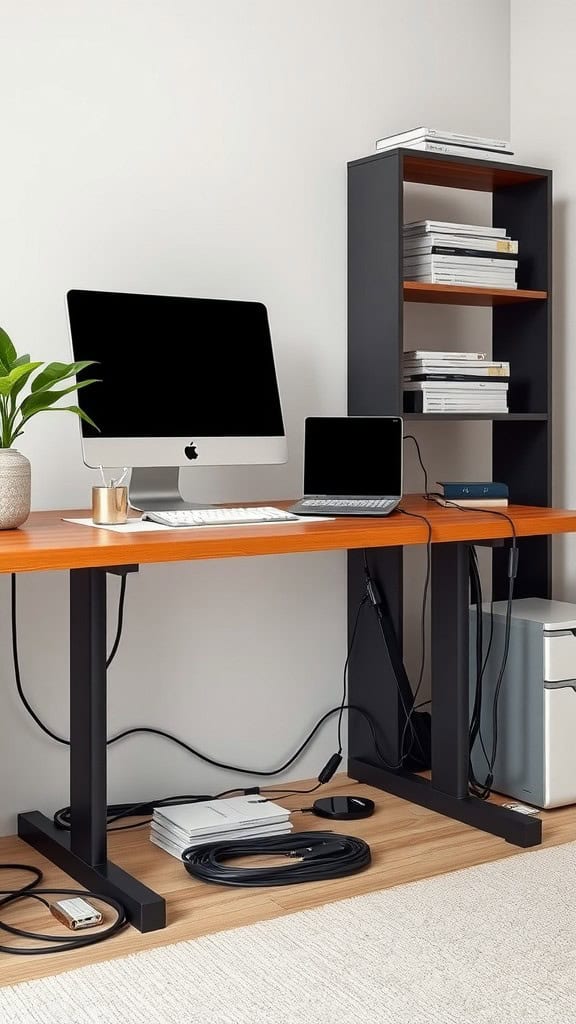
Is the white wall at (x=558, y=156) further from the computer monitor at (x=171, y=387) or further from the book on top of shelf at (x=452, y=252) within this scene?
the computer monitor at (x=171, y=387)

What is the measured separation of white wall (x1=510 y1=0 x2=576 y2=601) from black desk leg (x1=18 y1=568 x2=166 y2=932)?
1695 mm

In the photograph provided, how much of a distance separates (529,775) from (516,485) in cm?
89

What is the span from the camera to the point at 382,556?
3104 millimetres

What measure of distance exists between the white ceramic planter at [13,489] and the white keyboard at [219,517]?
267 mm

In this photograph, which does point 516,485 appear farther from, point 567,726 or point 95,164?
point 95,164

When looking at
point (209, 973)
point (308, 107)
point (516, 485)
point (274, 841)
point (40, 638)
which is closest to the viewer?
point (209, 973)

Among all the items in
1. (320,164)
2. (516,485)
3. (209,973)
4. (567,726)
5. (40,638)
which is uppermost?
(320,164)

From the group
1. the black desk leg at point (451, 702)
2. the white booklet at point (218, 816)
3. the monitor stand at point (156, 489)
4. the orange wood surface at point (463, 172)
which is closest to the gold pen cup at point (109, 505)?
the monitor stand at point (156, 489)

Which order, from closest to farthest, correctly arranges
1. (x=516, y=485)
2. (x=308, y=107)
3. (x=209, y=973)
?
(x=209, y=973)
(x=308, y=107)
(x=516, y=485)

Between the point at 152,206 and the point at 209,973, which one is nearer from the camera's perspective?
the point at 209,973

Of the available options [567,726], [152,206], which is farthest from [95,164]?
[567,726]

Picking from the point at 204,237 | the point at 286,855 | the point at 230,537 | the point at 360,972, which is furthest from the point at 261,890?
the point at 204,237

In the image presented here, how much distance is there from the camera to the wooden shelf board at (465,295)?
2.97 metres

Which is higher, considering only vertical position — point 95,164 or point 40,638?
point 95,164
